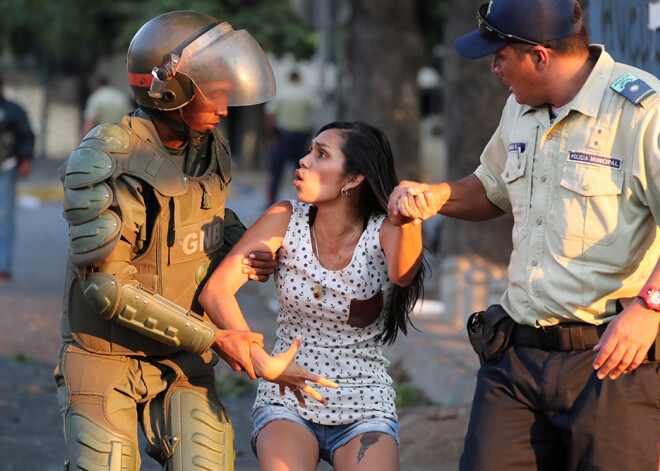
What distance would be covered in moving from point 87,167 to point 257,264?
69 cm

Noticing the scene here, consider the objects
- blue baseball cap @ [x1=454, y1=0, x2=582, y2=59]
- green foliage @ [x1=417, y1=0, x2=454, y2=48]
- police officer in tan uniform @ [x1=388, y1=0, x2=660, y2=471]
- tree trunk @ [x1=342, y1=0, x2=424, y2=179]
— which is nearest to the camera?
police officer in tan uniform @ [x1=388, y1=0, x2=660, y2=471]

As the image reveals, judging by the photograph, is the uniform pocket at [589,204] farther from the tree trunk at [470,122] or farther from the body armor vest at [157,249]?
the tree trunk at [470,122]

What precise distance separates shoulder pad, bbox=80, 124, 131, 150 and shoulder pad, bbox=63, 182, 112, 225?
14 centimetres

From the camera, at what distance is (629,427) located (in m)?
3.39

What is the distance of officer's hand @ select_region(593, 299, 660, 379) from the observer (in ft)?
10.6

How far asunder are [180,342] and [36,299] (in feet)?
26.0

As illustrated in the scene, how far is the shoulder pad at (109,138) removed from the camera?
363 centimetres

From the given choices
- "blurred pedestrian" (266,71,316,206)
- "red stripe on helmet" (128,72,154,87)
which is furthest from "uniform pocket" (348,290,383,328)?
"blurred pedestrian" (266,71,316,206)

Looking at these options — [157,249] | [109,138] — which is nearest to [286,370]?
[157,249]

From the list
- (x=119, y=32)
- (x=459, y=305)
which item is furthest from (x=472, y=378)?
(x=119, y=32)

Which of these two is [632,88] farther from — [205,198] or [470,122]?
[470,122]

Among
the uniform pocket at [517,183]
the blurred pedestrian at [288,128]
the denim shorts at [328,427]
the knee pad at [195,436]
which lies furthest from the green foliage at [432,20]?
the knee pad at [195,436]

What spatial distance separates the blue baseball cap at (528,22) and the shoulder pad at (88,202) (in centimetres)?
125

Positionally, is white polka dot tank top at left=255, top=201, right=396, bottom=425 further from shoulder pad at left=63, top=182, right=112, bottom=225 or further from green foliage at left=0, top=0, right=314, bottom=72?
green foliage at left=0, top=0, right=314, bottom=72
